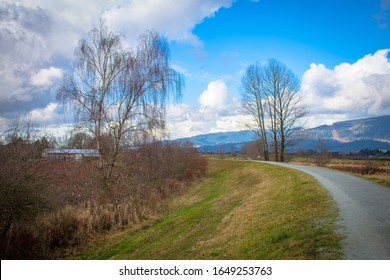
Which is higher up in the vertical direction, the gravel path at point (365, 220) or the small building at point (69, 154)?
the small building at point (69, 154)

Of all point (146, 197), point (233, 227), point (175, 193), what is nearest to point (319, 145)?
point (175, 193)

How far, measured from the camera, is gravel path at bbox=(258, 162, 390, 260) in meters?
5.57

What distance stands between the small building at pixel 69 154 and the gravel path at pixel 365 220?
13040mm

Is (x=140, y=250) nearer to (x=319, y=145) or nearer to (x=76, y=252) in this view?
(x=76, y=252)

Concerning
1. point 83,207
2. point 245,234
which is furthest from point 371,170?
point 83,207

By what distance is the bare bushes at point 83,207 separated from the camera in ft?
37.5

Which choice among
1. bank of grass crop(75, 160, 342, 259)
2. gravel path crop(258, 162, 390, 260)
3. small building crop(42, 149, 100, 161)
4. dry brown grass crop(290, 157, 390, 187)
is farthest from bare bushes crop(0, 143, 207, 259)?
dry brown grass crop(290, 157, 390, 187)

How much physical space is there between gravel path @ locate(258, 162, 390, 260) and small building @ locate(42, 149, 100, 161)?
13.0 metres

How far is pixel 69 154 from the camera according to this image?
1655cm

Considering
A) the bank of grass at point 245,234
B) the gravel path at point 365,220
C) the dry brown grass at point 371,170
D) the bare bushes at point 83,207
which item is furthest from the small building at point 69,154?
the dry brown grass at point 371,170

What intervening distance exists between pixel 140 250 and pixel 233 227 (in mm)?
3775

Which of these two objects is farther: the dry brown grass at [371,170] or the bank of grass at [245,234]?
the dry brown grass at [371,170]

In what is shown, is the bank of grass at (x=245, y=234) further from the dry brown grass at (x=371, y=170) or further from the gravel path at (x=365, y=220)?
the dry brown grass at (x=371, y=170)

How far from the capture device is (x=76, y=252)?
1183 cm
